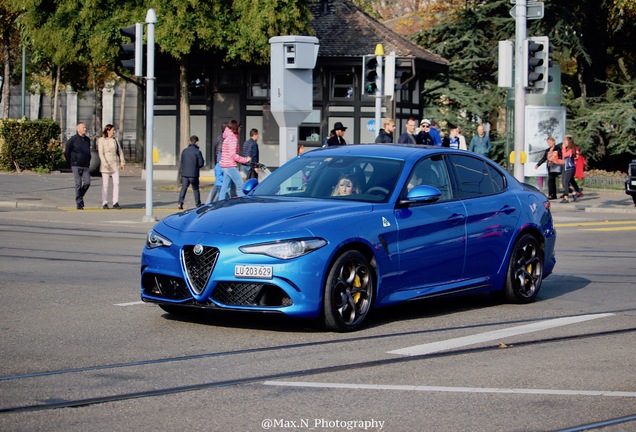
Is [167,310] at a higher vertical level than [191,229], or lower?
lower

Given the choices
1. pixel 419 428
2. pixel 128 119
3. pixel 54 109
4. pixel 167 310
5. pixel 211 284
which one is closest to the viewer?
pixel 419 428

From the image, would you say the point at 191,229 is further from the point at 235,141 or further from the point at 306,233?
the point at 235,141

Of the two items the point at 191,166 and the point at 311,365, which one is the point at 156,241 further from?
the point at 191,166

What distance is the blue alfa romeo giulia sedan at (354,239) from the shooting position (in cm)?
906

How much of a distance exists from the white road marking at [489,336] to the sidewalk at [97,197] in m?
15.2

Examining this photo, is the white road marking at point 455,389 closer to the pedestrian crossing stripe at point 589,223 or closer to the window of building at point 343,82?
the pedestrian crossing stripe at point 589,223

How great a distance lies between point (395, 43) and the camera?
42.0 metres

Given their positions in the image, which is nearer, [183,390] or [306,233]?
[183,390]

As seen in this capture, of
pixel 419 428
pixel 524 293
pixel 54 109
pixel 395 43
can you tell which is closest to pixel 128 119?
pixel 54 109

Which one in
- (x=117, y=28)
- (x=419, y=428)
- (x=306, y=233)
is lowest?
(x=419, y=428)

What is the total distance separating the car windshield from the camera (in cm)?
1020

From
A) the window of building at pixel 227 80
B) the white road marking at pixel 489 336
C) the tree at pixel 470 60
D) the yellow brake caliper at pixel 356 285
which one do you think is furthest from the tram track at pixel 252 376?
the tree at pixel 470 60

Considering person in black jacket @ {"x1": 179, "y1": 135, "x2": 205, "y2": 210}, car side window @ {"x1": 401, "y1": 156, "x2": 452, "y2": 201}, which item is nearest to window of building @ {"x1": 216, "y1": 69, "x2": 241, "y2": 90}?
person in black jacket @ {"x1": 179, "y1": 135, "x2": 205, "y2": 210}

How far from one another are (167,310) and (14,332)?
1.44 metres
